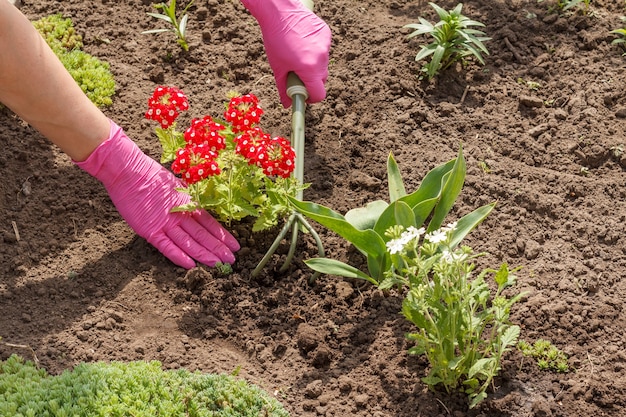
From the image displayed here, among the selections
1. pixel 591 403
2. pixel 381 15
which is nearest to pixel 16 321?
pixel 591 403

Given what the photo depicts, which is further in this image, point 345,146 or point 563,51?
point 563,51

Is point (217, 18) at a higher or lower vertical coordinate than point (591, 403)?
higher

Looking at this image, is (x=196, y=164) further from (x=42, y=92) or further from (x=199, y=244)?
(x=42, y=92)

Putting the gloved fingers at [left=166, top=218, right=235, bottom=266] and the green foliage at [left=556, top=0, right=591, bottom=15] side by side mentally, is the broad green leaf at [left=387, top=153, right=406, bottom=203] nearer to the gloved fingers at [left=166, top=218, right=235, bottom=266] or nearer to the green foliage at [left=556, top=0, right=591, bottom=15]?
the gloved fingers at [left=166, top=218, right=235, bottom=266]

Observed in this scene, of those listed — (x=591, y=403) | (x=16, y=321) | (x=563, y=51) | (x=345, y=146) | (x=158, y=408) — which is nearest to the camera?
(x=158, y=408)

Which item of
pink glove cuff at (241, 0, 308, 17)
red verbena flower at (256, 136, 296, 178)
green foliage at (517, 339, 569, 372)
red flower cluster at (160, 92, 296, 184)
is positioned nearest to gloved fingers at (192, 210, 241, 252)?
red flower cluster at (160, 92, 296, 184)

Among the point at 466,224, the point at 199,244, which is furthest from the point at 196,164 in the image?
the point at 466,224

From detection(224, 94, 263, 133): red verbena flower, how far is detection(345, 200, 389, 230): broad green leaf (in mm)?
522

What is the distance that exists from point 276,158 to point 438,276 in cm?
82

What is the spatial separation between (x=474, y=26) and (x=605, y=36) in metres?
0.65

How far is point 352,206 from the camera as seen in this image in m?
3.72

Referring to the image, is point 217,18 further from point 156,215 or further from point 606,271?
point 606,271

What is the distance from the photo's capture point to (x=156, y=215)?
3.51 metres

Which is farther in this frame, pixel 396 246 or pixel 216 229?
pixel 216 229
